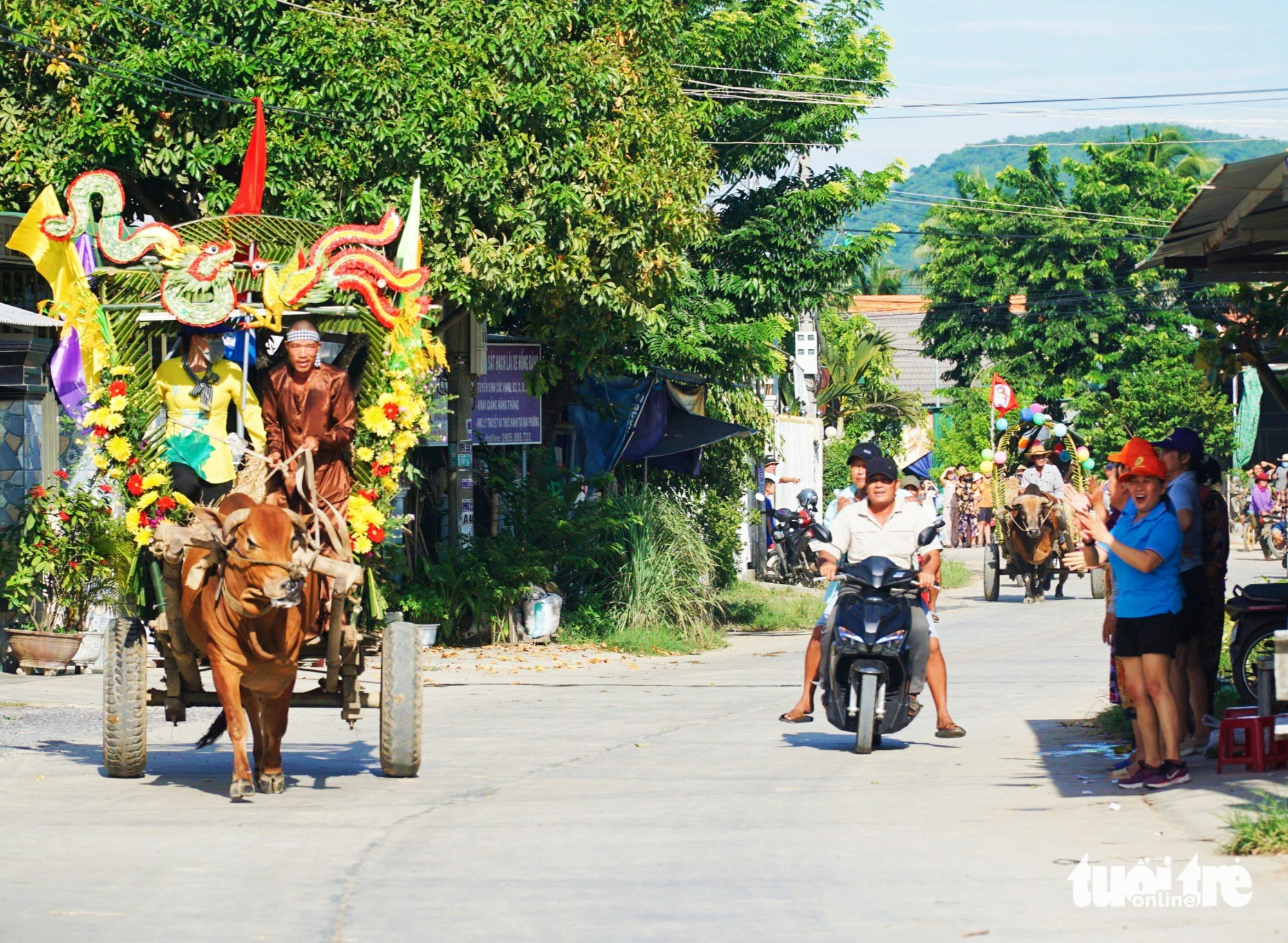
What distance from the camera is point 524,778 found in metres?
10.6

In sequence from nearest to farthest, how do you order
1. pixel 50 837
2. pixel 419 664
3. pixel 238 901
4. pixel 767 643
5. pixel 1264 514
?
pixel 238 901
pixel 50 837
pixel 419 664
pixel 767 643
pixel 1264 514

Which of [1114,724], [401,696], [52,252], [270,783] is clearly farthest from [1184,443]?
[52,252]

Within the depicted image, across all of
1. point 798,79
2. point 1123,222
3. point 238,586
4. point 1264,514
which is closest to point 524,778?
point 238,586

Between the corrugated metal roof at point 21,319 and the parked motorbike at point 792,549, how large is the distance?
15928mm

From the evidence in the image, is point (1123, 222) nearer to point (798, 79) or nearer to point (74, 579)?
point (798, 79)

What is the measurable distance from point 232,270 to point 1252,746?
6.76 metres

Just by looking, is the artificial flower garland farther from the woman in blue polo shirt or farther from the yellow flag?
the woman in blue polo shirt

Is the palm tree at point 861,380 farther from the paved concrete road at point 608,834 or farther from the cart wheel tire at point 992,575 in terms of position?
the paved concrete road at point 608,834

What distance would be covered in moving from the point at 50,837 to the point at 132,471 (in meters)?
2.58

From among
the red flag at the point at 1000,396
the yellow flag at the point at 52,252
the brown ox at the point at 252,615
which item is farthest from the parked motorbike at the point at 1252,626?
the red flag at the point at 1000,396

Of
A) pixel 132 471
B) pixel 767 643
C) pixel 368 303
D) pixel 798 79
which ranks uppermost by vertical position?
pixel 798 79

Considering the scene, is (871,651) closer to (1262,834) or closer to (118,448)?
(1262,834)

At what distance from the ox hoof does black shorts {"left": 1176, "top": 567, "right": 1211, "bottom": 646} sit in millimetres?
5354

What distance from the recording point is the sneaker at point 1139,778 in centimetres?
950
